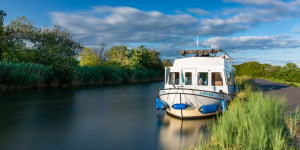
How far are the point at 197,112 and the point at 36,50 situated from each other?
2856cm

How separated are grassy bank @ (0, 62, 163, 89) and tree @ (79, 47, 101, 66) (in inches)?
309

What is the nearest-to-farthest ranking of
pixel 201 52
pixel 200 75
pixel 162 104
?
pixel 162 104 < pixel 200 75 < pixel 201 52

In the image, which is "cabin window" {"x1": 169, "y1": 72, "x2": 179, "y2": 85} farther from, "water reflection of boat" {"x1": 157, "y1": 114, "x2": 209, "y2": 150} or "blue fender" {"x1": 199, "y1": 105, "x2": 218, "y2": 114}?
"blue fender" {"x1": 199, "y1": 105, "x2": 218, "y2": 114}

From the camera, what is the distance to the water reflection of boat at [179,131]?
785cm

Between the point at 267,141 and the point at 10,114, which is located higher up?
the point at 267,141

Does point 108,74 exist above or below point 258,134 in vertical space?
above

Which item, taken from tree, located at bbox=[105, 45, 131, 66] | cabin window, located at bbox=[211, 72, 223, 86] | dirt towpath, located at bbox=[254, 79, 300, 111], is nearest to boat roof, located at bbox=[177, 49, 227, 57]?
cabin window, located at bbox=[211, 72, 223, 86]

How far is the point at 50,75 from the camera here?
29641 millimetres

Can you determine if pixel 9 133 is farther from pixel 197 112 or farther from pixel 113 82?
pixel 113 82

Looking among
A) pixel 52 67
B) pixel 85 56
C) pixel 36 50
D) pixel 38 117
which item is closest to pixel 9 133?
pixel 38 117

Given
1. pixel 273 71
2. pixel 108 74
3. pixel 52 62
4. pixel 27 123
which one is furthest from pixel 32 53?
pixel 273 71

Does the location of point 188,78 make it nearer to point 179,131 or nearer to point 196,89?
point 196,89

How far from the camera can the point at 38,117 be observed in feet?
40.4

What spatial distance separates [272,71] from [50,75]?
40500 millimetres
